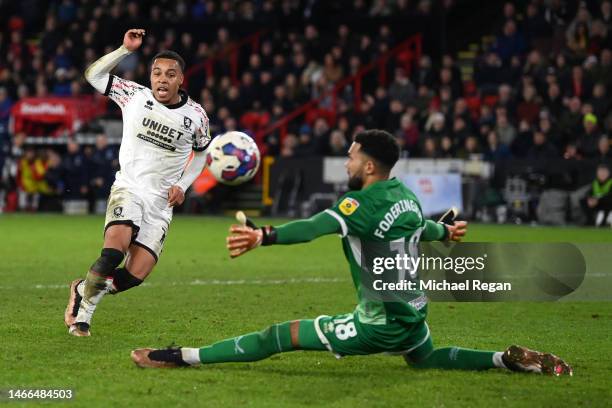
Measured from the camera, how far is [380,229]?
281 inches

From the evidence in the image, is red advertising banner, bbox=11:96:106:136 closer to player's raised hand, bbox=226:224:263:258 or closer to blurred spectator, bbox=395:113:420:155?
blurred spectator, bbox=395:113:420:155

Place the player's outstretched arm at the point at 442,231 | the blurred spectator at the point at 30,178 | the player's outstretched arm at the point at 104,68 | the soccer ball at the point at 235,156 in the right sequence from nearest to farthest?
the player's outstretched arm at the point at 442,231
the player's outstretched arm at the point at 104,68
the soccer ball at the point at 235,156
the blurred spectator at the point at 30,178

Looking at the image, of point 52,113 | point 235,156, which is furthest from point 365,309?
point 52,113

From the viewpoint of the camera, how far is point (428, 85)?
28.7 meters

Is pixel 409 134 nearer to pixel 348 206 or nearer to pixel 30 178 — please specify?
pixel 30 178

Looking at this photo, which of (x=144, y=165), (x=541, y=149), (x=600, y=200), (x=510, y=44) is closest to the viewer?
(x=144, y=165)

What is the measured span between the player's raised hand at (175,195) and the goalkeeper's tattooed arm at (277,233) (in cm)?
286

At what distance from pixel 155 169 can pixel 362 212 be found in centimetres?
310

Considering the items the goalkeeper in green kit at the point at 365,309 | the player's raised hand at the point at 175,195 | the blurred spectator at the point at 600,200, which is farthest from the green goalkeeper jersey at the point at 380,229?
the blurred spectator at the point at 600,200

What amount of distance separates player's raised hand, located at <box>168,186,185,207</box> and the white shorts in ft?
0.42

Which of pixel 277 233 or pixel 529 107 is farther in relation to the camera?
pixel 529 107

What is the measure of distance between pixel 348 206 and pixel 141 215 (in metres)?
3.01

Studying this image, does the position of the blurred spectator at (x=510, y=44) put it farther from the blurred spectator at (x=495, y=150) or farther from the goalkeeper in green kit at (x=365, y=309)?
the goalkeeper in green kit at (x=365, y=309)

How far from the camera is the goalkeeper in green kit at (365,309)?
23.2ft
